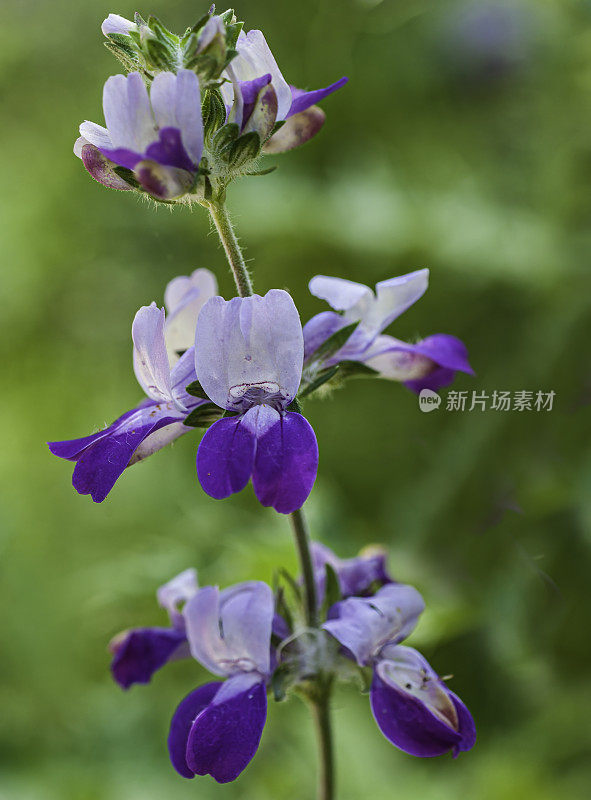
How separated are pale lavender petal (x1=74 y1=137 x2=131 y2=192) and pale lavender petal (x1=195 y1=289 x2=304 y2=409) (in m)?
0.20

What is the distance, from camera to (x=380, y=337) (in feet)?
3.56

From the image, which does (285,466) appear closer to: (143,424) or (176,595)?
(143,424)

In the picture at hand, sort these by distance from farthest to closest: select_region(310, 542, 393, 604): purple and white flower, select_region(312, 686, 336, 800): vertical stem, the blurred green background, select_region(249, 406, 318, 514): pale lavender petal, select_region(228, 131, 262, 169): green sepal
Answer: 1. the blurred green background
2. select_region(310, 542, 393, 604): purple and white flower
3. select_region(312, 686, 336, 800): vertical stem
4. select_region(228, 131, 262, 169): green sepal
5. select_region(249, 406, 318, 514): pale lavender petal

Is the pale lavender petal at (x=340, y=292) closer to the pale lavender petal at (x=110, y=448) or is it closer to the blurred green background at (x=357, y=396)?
the pale lavender petal at (x=110, y=448)

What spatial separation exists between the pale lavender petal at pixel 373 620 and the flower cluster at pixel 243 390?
0.27 metres

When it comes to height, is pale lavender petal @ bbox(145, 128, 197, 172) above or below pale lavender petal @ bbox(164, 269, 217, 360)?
above

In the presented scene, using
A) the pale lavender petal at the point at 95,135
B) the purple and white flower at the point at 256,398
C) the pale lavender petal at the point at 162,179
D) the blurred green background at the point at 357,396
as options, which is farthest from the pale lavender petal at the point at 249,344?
the blurred green background at the point at 357,396

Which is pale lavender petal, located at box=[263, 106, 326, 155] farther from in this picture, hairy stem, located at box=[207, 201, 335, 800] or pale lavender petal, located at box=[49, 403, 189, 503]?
pale lavender petal, located at box=[49, 403, 189, 503]

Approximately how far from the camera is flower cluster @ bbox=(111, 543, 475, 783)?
35.0 inches

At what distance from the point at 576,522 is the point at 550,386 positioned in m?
0.43

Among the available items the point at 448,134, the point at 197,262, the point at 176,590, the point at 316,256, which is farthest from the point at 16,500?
the point at 448,134

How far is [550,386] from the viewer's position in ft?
6.49

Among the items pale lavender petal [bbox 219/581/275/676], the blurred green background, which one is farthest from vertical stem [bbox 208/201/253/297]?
the blurred green background

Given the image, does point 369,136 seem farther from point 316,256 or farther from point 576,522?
point 576,522
